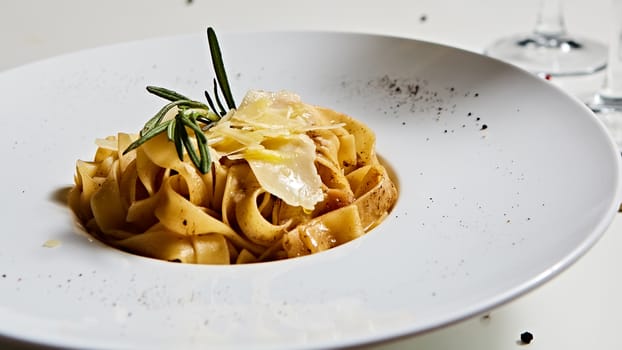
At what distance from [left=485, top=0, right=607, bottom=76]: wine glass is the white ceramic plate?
1.43 m

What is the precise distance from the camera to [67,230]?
9.94ft

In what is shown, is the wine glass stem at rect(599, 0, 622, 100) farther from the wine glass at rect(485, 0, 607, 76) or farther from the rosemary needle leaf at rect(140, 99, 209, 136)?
the rosemary needle leaf at rect(140, 99, 209, 136)

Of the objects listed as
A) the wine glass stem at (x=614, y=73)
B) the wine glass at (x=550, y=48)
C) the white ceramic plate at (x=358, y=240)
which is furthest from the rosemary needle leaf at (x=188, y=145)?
the wine glass at (x=550, y=48)

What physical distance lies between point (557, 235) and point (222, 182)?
1.06 metres

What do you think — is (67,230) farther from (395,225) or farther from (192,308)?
(395,225)

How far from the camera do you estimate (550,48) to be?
5473mm

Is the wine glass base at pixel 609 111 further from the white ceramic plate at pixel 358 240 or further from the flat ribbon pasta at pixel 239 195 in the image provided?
the flat ribbon pasta at pixel 239 195

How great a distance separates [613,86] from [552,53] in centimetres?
76

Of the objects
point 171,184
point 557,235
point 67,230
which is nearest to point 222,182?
point 171,184

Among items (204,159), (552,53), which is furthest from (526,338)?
(552,53)

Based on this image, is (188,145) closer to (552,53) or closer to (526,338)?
(526,338)

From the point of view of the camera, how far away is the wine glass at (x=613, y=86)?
4.57m

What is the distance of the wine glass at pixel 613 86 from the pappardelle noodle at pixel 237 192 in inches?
63.6

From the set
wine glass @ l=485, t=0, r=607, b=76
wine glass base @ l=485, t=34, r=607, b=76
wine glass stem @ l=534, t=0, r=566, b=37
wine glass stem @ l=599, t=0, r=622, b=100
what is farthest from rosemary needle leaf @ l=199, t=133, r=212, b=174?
wine glass stem @ l=534, t=0, r=566, b=37
